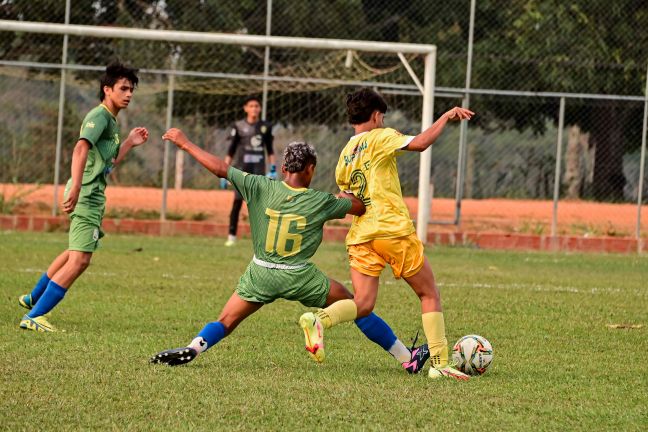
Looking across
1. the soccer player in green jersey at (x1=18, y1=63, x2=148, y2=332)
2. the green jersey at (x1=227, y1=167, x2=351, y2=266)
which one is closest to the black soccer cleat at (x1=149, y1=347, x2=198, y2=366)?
the green jersey at (x1=227, y1=167, x2=351, y2=266)

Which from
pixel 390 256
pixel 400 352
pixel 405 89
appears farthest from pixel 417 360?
pixel 405 89

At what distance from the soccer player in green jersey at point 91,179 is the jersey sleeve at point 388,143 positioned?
2.02 m

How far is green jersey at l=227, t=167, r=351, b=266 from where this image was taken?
20.5 feet

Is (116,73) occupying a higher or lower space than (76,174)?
higher

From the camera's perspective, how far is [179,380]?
5.88 meters

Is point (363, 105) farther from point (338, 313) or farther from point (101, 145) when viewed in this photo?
point (101, 145)

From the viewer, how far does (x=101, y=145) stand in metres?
7.89

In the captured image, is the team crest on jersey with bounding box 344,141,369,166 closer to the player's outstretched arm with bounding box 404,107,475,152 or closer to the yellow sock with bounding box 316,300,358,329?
the player's outstretched arm with bounding box 404,107,475,152

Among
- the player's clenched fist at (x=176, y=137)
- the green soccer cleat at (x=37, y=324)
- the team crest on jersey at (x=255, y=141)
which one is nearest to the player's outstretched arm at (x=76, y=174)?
the green soccer cleat at (x=37, y=324)

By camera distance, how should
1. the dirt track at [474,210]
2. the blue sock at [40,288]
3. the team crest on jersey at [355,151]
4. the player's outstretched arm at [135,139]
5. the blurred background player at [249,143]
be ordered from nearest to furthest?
the team crest on jersey at [355,151] < the player's outstretched arm at [135,139] < the blue sock at [40,288] < the blurred background player at [249,143] < the dirt track at [474,210]

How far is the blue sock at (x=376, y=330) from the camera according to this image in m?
6.52

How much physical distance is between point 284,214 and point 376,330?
2.71 feet

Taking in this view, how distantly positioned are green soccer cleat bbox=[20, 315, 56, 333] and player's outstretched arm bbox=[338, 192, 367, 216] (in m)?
2.25

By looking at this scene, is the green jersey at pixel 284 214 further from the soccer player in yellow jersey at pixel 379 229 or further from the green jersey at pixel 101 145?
the green jersey at pixel 101 145
